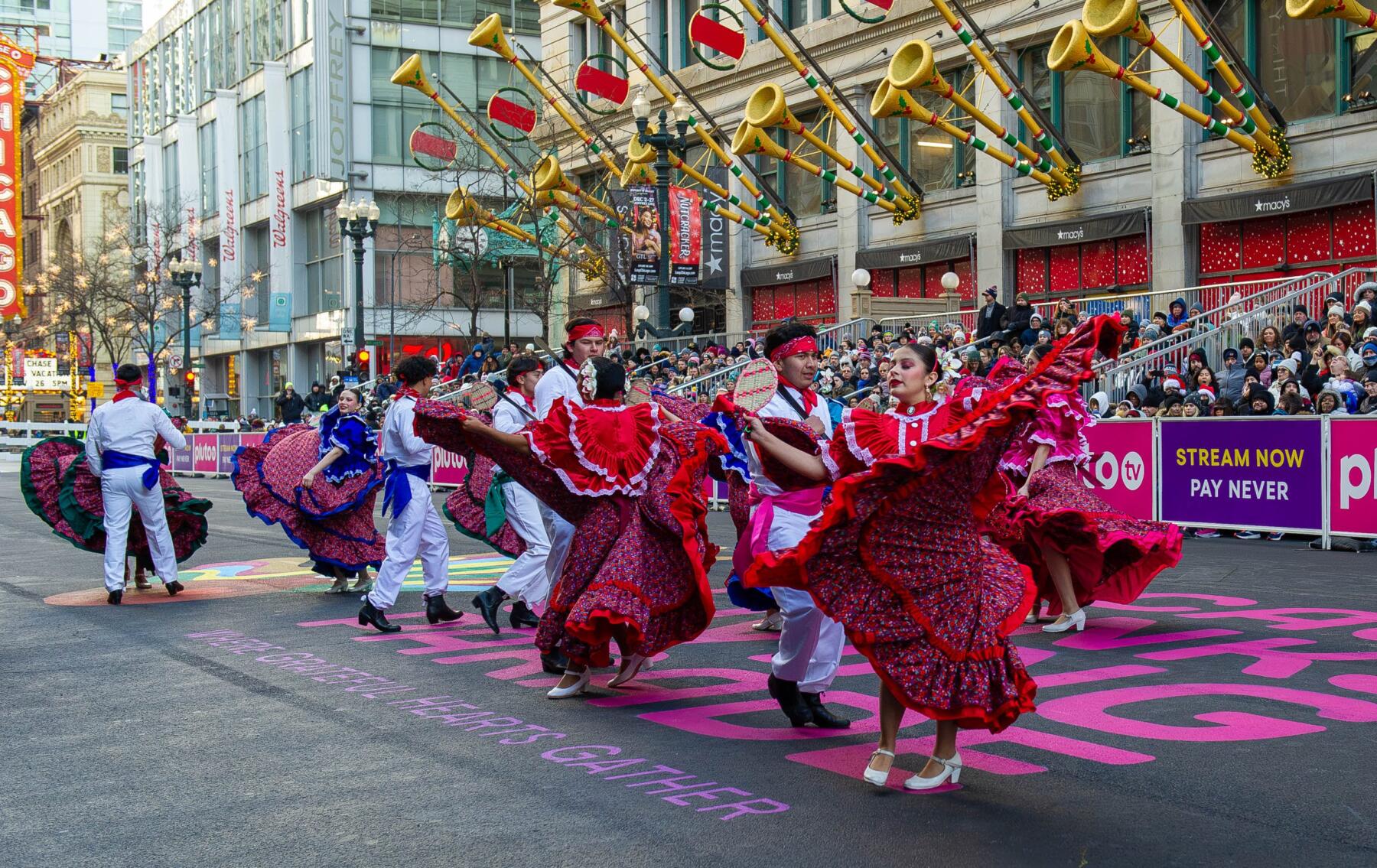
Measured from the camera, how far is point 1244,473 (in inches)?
605

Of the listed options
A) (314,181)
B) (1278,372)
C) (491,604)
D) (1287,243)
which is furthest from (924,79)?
(314,181)

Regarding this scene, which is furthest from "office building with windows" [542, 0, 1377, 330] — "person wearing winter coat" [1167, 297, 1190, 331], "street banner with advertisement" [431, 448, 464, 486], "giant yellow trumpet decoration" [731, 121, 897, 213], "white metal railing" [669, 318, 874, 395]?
"street banner with advertisement" [431, 448, 464, 486]

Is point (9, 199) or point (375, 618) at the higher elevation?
point (9, 199)

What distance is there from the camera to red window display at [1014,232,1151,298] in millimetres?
28484

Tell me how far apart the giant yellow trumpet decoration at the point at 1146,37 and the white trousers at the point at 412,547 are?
15.8 metres

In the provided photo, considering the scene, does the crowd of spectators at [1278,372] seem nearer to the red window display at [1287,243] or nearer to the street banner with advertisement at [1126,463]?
the street banner with advertisement at [1126,463]

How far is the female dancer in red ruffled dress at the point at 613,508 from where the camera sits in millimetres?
7156

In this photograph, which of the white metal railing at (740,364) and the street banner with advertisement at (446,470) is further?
the street banner with advertisement at (446,470)

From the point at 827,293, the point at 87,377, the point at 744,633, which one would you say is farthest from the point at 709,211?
the point at 87,377

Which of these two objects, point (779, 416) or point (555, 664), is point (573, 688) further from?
point (779, 416)

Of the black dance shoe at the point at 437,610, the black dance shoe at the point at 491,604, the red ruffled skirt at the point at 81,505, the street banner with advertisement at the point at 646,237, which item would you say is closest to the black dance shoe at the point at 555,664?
the black dance shoe at the point at 491,604

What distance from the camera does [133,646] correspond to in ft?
31.0

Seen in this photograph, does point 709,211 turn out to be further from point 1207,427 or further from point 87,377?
point 87,377

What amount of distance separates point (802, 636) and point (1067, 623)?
3382 mm
